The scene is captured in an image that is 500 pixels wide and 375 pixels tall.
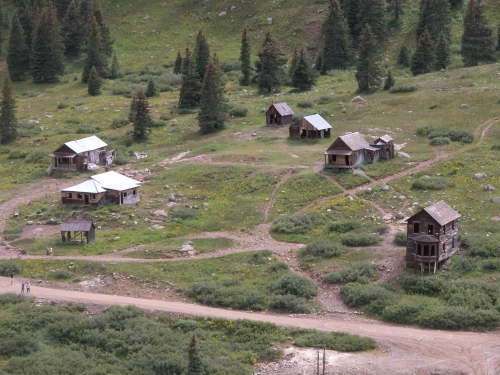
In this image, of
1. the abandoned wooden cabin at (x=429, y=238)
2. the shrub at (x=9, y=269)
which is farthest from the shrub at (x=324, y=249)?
the shrub at (x=9, y=269)

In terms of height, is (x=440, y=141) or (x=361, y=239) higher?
(x=440, y=141)

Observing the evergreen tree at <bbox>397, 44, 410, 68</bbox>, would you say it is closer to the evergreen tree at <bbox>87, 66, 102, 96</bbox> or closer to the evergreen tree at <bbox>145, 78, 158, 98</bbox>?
the evergreen tree at <bbox>145, 78, 158, 98</bbox>

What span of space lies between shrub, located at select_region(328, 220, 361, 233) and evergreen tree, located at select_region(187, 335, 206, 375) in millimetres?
24148

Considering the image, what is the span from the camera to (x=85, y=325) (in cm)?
6209

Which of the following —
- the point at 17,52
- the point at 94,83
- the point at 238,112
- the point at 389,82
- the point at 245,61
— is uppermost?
the point at 17,52

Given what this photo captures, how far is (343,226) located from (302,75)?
139 ft

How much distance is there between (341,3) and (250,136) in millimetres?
45197

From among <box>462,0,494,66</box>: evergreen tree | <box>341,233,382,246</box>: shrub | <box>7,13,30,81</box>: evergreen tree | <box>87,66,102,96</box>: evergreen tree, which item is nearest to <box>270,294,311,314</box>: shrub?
<box>341,233,382,246</box>: shrub

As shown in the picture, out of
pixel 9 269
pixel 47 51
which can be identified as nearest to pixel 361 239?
pixel 9 269

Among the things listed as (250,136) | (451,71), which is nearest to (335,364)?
(250,136)

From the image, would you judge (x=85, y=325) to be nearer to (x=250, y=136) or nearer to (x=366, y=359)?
(x=366, y=359)

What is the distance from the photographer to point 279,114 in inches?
4035

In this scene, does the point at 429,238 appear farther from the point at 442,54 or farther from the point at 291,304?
the point at 442,54

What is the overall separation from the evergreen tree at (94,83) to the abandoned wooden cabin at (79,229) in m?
49.8
